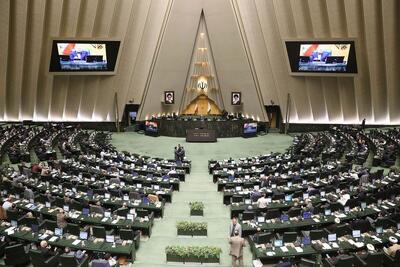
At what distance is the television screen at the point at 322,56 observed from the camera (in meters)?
31.8

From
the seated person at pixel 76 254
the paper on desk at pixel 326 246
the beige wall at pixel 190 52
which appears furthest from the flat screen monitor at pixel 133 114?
the paper on desk at pixel 326 246

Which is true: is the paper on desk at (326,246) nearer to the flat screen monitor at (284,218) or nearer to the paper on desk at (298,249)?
the paper on desk at (298,249)

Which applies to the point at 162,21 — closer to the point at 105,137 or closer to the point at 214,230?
the point at 105,137

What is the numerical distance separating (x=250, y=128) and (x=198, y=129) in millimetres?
5776

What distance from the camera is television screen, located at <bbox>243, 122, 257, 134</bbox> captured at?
3500 centimetres

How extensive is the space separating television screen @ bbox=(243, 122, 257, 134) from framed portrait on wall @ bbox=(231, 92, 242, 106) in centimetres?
409

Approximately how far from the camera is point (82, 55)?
33406 millimetres

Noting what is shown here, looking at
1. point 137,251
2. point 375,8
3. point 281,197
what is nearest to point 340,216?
point 281,197

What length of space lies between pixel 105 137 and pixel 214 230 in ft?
68.8

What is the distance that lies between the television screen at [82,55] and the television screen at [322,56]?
1695 cm

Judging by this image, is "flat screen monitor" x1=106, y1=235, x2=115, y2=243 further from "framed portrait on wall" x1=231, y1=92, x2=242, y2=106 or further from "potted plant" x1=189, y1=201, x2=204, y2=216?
"framed portrait on wall" x1=231, y1=92, x2=242, y2=106

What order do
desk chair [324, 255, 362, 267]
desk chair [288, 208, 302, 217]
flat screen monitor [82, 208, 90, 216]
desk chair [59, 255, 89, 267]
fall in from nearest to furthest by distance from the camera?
desk chair [324, 255, 362, 267] → desk chair [59, 255, 89, 267] → desk chair [288, 208, 302, 217] → flat screen monitor [82, 208, 90, 216]

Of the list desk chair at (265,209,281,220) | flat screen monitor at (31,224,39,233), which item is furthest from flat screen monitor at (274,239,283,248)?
flat screen monitor at (31,224,39,233)

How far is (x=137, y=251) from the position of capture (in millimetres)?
11680
